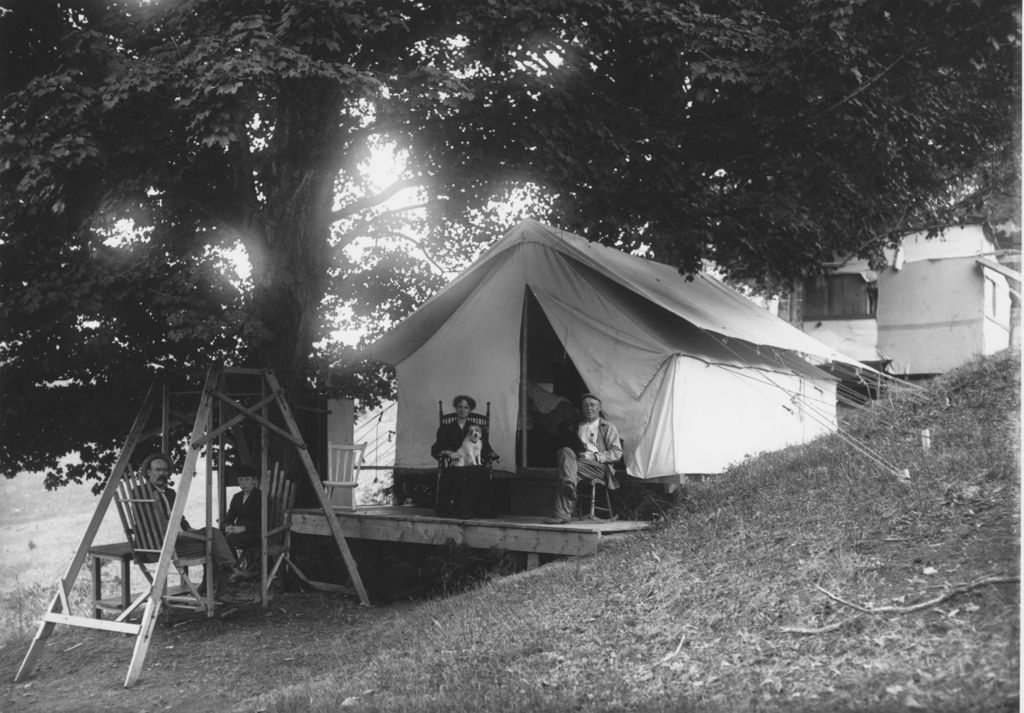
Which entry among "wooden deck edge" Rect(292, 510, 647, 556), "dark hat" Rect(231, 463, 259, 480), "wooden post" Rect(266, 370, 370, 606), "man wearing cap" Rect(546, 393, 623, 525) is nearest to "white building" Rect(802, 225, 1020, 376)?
"man wearing cap" Rect(546, 393, 623, 525)

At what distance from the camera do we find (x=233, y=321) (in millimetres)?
9008

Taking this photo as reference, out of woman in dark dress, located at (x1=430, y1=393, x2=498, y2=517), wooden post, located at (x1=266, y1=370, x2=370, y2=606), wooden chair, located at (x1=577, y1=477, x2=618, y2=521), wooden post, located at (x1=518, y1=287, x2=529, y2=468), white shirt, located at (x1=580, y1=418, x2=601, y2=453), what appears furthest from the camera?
wooden post, located at (x1=518, y1=287, x2=529, y2=468)

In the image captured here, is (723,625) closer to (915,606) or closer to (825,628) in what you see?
(825,628)

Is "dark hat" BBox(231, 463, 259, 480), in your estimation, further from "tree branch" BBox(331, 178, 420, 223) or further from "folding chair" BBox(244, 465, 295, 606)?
Result: "tree branch" BBox(331, 178, 420, 223)

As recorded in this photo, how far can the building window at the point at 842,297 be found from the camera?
1925 centimetres

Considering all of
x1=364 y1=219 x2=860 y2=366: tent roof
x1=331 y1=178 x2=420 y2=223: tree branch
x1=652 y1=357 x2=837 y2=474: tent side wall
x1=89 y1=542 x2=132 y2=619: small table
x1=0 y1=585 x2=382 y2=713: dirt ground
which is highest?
x1=331 y1=178 x2=420 y2=223: tree branch

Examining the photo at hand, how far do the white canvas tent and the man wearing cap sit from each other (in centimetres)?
48

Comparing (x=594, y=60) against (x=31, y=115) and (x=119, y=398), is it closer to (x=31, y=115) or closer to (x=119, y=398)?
(x=31, y=115)

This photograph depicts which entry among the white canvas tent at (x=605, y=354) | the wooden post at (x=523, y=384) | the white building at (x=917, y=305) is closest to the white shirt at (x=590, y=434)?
the white canvas tent at (x=605, y=354)

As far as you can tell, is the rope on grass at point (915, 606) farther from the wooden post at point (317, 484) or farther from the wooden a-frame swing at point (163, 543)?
the wooden post at point (317, 484)

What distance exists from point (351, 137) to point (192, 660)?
5.32 m

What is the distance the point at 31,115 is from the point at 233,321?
2470mm

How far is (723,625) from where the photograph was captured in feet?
17.5

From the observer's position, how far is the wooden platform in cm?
799
